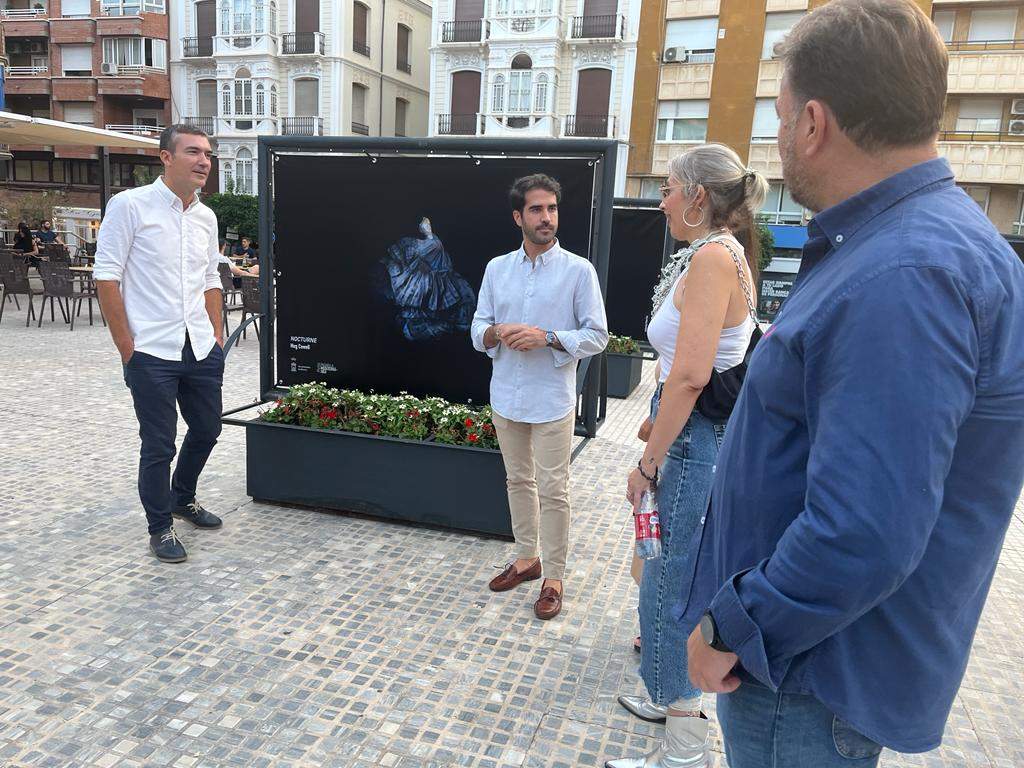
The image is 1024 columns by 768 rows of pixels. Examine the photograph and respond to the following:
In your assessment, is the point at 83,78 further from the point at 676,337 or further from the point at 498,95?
the point at 676,337

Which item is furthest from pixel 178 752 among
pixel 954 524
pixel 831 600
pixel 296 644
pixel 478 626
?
pixel 954 524

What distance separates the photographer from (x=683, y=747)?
7.89 ft

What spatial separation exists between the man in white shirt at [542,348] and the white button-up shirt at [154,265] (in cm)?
161

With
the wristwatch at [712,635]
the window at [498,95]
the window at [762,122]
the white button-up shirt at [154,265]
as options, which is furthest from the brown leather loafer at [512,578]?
the window at [498,95]

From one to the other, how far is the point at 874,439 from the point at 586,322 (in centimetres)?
248

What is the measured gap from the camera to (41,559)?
3734 millimetres

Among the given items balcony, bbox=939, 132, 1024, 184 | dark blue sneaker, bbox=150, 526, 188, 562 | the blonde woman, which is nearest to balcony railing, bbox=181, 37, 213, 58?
balcony, bbox=939, 132, 1024, 184

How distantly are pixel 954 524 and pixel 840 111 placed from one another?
66 cm

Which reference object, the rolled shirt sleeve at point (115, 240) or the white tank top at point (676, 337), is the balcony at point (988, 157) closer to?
the white tank top at point (676, 337)

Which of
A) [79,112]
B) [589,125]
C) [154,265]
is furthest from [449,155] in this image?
[79,112]

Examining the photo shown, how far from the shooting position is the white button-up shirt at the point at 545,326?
3387 mm

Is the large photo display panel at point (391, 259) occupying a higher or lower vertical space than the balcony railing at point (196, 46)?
lower

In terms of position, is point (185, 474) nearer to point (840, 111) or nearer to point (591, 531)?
point (591, 531)

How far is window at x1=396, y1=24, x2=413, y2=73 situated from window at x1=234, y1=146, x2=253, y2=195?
9749mm
